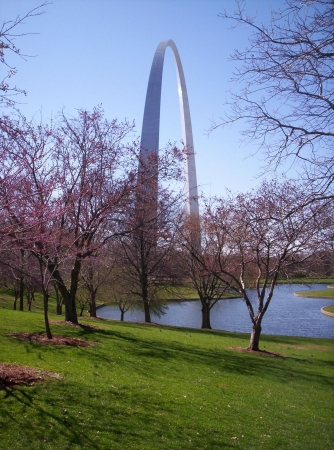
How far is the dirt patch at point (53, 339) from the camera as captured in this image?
31.0ft

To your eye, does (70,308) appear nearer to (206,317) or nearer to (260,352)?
(260,352)

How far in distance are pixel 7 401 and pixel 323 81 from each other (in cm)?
550

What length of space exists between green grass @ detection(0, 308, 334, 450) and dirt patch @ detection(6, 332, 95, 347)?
0.30 meters

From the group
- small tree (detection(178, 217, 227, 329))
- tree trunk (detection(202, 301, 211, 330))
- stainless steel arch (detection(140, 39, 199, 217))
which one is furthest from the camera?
stainless steel arch (detection(140, 39, 199, 217))

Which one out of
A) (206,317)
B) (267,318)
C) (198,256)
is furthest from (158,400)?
(267,318)

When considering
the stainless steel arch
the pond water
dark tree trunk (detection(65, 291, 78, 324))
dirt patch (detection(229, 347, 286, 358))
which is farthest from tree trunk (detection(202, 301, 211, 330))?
dark tree trunk (detection(65, 291, 78, 324))

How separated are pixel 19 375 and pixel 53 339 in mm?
3657

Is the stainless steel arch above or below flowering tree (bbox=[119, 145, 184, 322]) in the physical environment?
above

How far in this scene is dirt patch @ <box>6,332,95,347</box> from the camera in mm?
9461

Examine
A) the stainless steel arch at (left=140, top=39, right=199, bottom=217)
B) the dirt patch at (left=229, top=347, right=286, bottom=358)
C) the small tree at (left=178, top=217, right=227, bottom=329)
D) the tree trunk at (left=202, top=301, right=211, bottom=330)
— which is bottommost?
the dirt patch at (left=229, top=347, right=286, bottom=358)

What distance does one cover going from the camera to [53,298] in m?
40.6

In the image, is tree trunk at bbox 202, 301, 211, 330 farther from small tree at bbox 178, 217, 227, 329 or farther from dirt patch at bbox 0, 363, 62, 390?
dirt patch at bbox 0, 363, 62, 390

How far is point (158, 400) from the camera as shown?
244 inches

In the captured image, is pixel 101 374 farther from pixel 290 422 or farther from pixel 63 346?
pixel 290 422
